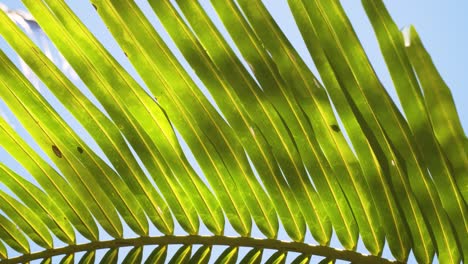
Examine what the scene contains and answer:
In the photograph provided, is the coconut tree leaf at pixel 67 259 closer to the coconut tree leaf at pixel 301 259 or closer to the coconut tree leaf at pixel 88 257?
the coconut tree leaf at pixel 88 257

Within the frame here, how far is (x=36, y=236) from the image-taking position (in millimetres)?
1735

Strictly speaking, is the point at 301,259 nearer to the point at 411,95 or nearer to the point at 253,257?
the point at 253,257

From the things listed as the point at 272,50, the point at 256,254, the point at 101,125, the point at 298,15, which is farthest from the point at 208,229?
the point at 298,15

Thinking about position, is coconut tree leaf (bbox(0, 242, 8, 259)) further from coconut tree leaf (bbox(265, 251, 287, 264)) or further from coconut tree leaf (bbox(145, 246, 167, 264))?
coconut tree leaf (bbox(265, 251, 287, 264))

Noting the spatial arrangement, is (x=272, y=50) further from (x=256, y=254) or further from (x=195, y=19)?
(x=256, y=254)

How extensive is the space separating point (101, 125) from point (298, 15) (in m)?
0.57

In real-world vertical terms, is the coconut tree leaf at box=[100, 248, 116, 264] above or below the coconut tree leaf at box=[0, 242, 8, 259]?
below

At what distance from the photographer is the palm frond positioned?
142 cm

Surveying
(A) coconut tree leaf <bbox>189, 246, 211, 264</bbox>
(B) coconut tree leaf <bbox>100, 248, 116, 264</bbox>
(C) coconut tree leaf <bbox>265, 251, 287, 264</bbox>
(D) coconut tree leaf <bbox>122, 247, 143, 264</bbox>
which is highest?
(B) coconut tree leaf <bbox>100, 248, 116, 264</bbox>

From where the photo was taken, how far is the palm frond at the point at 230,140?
1425mm

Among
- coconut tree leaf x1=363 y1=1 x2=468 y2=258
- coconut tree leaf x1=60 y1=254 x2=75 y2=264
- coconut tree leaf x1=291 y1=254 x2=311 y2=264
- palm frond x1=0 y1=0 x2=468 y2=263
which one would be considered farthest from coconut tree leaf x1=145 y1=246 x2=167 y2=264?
coconut tree leaf x1=363 y1=1 x2=468 y2=258

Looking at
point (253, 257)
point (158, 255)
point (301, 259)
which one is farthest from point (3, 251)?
point (301, 259)

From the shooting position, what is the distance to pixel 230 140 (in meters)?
1.59

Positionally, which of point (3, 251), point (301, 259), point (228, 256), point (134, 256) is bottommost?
point (301, 259)
